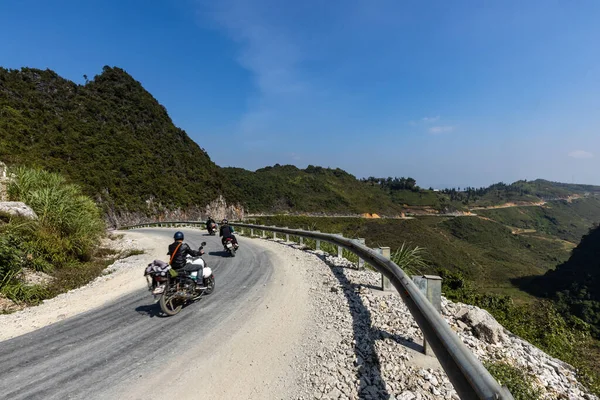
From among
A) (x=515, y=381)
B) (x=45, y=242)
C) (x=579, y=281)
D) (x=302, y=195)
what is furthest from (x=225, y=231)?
(x=302, y=195)

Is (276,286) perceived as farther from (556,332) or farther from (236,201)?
(236,201)

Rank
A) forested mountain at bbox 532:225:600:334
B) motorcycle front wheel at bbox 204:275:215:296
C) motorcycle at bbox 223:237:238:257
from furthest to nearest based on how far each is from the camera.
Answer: forested mountain at bbox 532:225:600:334 → motorcycle at bbox 223:237:238:257 → motorcycle front wheel at bbox 204:275:215:296

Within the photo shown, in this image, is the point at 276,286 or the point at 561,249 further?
the point at 561,249

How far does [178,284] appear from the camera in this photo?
6.50m

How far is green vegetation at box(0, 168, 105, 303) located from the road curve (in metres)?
2.40

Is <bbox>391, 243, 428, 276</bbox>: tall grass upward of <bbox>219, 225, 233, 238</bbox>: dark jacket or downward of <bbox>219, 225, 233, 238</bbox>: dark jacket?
downward

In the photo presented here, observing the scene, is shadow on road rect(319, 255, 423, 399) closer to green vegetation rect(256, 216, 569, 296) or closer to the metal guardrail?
the metal guardrail

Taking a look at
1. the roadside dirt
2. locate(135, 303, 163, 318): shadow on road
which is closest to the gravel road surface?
locate(135, 303, 163, 318): shadow on road


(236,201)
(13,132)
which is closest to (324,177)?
(236,201)

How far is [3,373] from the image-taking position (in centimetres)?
388

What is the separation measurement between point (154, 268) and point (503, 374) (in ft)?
20.4

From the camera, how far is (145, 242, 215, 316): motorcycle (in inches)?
244

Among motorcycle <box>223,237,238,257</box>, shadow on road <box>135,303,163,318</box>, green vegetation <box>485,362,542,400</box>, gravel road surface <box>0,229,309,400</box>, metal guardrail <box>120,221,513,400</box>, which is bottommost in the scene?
shadow on road <box>135,303,163,318</box>

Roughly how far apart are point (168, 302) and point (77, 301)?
2.70 m
